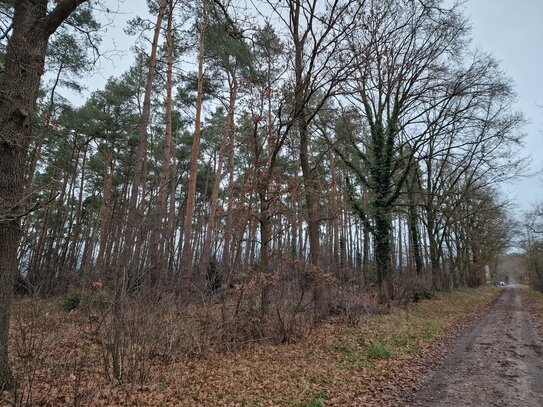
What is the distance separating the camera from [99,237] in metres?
9.16

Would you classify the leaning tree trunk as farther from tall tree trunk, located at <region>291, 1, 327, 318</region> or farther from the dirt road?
the dirt road

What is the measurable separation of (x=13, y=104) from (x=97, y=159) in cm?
1859

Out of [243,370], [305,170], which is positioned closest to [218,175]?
[305,170]

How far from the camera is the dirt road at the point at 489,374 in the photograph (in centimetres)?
518

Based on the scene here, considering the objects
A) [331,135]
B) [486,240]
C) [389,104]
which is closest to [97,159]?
[331,135]

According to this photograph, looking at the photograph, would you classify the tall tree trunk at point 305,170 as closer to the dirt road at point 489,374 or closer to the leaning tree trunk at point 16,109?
the dirt road at point 489,374

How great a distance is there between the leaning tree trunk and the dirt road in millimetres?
5962

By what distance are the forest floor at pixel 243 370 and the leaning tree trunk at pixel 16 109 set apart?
0.46 m

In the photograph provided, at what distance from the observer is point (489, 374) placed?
6.41 metres

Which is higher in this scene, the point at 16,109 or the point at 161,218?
the point at 16,109

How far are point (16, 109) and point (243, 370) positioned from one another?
218 inches

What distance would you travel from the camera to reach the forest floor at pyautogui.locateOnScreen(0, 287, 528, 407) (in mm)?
4945

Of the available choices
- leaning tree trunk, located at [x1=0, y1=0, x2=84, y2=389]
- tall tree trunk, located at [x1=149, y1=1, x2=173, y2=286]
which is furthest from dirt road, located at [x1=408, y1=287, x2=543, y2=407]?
leaning tree trunk, located at [x1=0, y1=0, x2=84, y2=389]

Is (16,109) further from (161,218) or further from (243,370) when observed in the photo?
(161,218)
